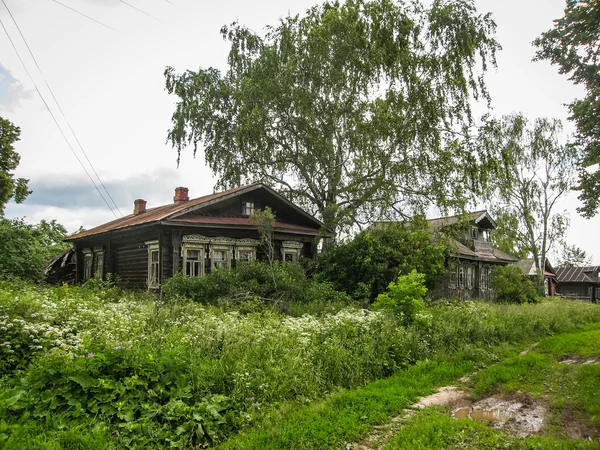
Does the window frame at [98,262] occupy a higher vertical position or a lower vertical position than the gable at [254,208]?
lower

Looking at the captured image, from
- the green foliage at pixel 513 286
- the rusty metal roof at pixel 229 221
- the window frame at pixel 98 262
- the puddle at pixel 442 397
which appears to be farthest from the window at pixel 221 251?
the green foliage at pixel 513 286

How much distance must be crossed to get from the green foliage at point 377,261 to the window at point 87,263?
13525 mm

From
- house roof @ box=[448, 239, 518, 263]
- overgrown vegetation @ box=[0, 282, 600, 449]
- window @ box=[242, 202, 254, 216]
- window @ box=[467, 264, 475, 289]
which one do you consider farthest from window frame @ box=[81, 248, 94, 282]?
window @ box=[467, 264, 475, 289]

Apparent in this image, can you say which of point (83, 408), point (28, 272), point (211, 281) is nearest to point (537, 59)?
point (211, 281)

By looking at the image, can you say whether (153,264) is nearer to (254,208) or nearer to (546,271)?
(254,208)

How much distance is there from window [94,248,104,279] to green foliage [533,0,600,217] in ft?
72.2

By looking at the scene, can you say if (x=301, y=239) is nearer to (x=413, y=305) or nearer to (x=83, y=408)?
(x=413, y=305)

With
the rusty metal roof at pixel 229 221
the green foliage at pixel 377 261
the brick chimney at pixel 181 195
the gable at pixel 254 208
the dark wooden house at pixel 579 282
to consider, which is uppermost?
the brick chimney at pixel 181 195

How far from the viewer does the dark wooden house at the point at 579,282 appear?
47.4 metres

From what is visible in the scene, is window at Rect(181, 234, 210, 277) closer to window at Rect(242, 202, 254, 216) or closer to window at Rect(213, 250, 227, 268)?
window at Rect(213, 250, 227, 268)

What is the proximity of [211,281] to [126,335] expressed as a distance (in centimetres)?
796

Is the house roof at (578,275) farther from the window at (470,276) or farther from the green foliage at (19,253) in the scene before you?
the green foliage at (19,253)

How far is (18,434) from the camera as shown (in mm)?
4539

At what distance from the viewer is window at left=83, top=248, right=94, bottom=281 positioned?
24.8 metres
